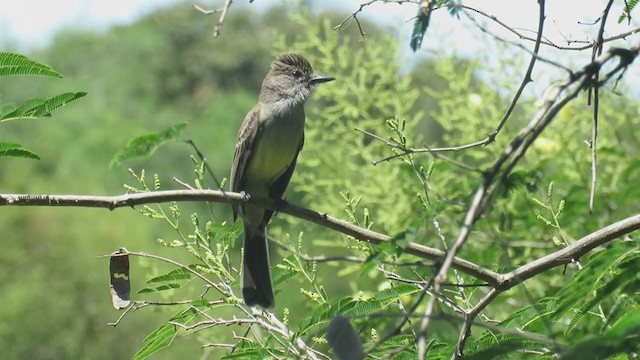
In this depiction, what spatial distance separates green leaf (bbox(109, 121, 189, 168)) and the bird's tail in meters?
1.23

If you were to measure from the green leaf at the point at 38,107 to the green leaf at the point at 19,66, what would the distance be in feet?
0.27

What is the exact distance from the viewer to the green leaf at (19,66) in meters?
2.68

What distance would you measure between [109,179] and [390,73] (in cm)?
2767

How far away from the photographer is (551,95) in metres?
1.83

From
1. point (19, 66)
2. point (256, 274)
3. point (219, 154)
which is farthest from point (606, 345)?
point (219, 154)

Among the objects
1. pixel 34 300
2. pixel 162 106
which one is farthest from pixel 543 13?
pixel 162 106

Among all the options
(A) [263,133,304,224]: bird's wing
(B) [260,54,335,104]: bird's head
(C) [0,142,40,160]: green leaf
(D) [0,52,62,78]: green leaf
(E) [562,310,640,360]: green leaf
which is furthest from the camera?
(B) [260,54,335,104]: bird's head

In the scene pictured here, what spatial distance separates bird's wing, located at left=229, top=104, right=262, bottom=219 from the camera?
5.23m

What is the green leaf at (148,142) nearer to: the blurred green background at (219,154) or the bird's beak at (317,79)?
the blurred green background at (219,154)

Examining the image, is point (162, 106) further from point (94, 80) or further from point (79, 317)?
point (79, 317)

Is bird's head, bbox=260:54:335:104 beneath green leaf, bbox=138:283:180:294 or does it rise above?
above

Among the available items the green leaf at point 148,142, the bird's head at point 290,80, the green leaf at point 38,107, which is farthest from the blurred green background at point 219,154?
the bird's head at point 290,80

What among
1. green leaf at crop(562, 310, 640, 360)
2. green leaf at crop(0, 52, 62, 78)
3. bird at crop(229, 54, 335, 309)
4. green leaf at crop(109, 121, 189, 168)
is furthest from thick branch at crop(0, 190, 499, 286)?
bird at crop(229, 54, 335, 309)

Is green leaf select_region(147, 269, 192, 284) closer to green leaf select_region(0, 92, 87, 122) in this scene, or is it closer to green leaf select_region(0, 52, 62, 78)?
green leaf select_region(0, 92, 87, 122)
